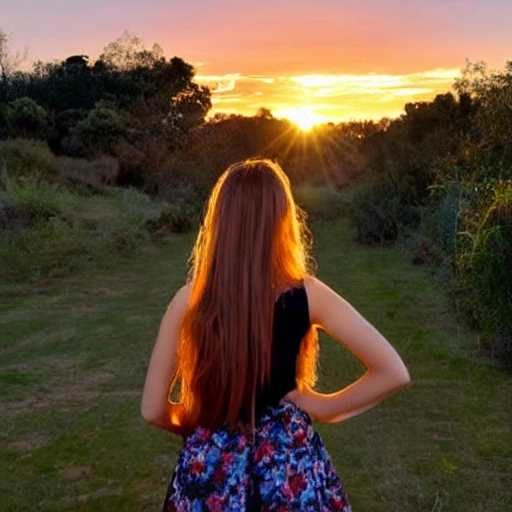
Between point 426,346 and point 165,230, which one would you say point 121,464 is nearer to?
point 426,346

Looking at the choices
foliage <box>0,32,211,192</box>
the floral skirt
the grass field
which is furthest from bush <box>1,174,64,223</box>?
the floral skirt

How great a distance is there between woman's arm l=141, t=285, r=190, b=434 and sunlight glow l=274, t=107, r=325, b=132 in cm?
2291

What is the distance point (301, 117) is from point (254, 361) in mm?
25618

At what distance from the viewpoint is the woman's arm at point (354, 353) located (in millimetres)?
1970

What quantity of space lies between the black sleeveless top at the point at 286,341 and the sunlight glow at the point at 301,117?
75.4 ft

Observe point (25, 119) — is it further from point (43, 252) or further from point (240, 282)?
point (240, 282)

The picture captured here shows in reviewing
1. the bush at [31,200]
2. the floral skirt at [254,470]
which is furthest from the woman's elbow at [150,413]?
the bush at [31,200]

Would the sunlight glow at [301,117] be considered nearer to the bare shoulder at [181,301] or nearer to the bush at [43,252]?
the bush at [43,252]

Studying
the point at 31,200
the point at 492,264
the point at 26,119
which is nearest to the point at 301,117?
the point at 26,119

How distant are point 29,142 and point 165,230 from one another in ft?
23.4

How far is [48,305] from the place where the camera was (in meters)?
9.65

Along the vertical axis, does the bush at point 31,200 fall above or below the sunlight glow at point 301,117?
below

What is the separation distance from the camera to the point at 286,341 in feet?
6.66

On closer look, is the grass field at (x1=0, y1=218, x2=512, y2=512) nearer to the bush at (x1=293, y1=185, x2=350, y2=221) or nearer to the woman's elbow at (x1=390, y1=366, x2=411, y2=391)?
the woman's elbow at (x1=390, y1=366, x2=411, y2=391)
